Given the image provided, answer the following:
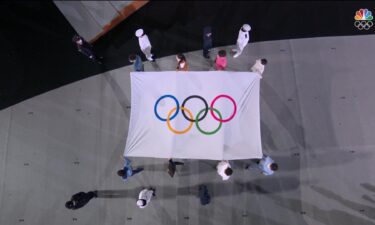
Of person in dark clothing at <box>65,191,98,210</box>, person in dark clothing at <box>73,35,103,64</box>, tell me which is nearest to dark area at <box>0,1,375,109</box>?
person in dark clothing at <box>73,35,103,64</box>

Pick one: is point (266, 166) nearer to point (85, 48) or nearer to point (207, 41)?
point (207, 41)

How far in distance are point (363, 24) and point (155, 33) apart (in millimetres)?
5036

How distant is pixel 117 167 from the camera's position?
580cm

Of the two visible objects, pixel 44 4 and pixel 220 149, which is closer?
pixel 220 149

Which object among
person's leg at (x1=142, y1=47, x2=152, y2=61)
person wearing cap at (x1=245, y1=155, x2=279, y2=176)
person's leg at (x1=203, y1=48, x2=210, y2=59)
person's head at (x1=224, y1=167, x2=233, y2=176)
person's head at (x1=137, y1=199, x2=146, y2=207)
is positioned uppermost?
person's leg at (x1=203, y1=48, x2=210, y2=59)

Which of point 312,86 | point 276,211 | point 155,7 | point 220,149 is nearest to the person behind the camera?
point 220,149

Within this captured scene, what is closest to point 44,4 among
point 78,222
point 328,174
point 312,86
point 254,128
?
point 78,222

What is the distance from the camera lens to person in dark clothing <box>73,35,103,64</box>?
536 cm

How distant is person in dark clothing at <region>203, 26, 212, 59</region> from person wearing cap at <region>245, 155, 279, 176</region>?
8.58 ft

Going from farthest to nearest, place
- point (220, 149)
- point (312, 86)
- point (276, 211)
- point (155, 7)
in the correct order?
point (155, 7), point (312, 86), point (276, 211), point (220, 149)

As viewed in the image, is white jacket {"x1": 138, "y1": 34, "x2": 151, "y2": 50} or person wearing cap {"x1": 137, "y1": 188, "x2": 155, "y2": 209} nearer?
person wearing cap {"x1": 137, "y1": 188, "x2": 155, "y2": 209}

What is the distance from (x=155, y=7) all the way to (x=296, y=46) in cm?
356

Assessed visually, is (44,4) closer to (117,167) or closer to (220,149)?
(117,167)

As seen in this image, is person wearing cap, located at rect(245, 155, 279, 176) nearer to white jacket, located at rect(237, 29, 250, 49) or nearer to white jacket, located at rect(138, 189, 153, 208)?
white jacket, located at rect(138, 189, 153, 208)
